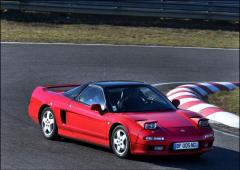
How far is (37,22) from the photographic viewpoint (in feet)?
86.5

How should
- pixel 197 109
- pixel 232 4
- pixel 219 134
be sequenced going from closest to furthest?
pixel 219 134, pixel 197 109, pixel 232 4

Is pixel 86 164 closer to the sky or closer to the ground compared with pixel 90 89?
closer to the ground

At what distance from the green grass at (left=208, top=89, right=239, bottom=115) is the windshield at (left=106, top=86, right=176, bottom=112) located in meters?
8.51

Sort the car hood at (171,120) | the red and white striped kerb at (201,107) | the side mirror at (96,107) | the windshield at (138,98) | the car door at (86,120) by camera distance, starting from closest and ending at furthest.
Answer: the windshield at (138,98) < the car hood at (171,120) < the side mirror at (96,107) < the car door at (86,120) < the red and white striped kerb at (201,107)

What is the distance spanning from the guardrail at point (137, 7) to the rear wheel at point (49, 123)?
1856cm

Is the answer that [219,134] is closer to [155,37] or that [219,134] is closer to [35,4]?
[155,37]

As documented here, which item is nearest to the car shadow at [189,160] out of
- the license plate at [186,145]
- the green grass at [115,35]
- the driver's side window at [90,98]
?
the license plate at [186,145]

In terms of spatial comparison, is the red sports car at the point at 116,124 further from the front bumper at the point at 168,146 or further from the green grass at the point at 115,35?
the green grass at the point at 115,35

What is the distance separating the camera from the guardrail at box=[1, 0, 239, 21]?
26641 millimetres

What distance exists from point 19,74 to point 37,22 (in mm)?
10035

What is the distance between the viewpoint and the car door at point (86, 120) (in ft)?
24.5

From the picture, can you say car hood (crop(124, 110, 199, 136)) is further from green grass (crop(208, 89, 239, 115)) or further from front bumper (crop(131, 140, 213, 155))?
green grass (crop(208, 89, 239, 115))

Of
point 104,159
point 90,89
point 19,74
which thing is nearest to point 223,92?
point 19,74

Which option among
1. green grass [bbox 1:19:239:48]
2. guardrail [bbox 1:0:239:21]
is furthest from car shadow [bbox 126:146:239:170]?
guardrail [bbox 1:0:239:21]
